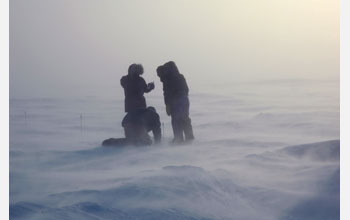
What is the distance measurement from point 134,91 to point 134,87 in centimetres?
3

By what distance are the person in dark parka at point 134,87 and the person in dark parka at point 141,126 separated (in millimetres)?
44

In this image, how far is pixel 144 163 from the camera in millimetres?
2859

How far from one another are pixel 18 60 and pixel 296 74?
1691 millimetres

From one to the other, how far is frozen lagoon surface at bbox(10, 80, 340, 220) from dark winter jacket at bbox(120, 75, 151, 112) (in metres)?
0.06

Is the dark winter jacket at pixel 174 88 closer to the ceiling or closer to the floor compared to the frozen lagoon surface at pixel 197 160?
closer to the ceiling

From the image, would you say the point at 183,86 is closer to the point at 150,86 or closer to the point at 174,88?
the point at 174,88

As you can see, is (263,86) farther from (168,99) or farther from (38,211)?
(38,211)

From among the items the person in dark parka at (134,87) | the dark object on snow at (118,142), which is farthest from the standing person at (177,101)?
the dark object on snow at (118,142)

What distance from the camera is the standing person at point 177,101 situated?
2914 mm

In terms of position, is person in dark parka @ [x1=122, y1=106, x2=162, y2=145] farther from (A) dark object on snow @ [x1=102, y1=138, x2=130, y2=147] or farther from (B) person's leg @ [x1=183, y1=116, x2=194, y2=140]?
(B) person's leg @ [x1=183, y1=116, x2=194, y2=140]

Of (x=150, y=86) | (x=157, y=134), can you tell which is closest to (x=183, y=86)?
(x=150, y=86)

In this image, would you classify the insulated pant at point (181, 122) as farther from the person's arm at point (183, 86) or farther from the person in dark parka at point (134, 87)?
the person in dark parka at point (134, 87)

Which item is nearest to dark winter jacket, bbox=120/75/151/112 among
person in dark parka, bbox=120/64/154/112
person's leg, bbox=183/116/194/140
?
person in dark parka, bbox=120/64/154/112

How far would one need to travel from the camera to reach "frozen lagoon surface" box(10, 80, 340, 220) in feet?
9.03
